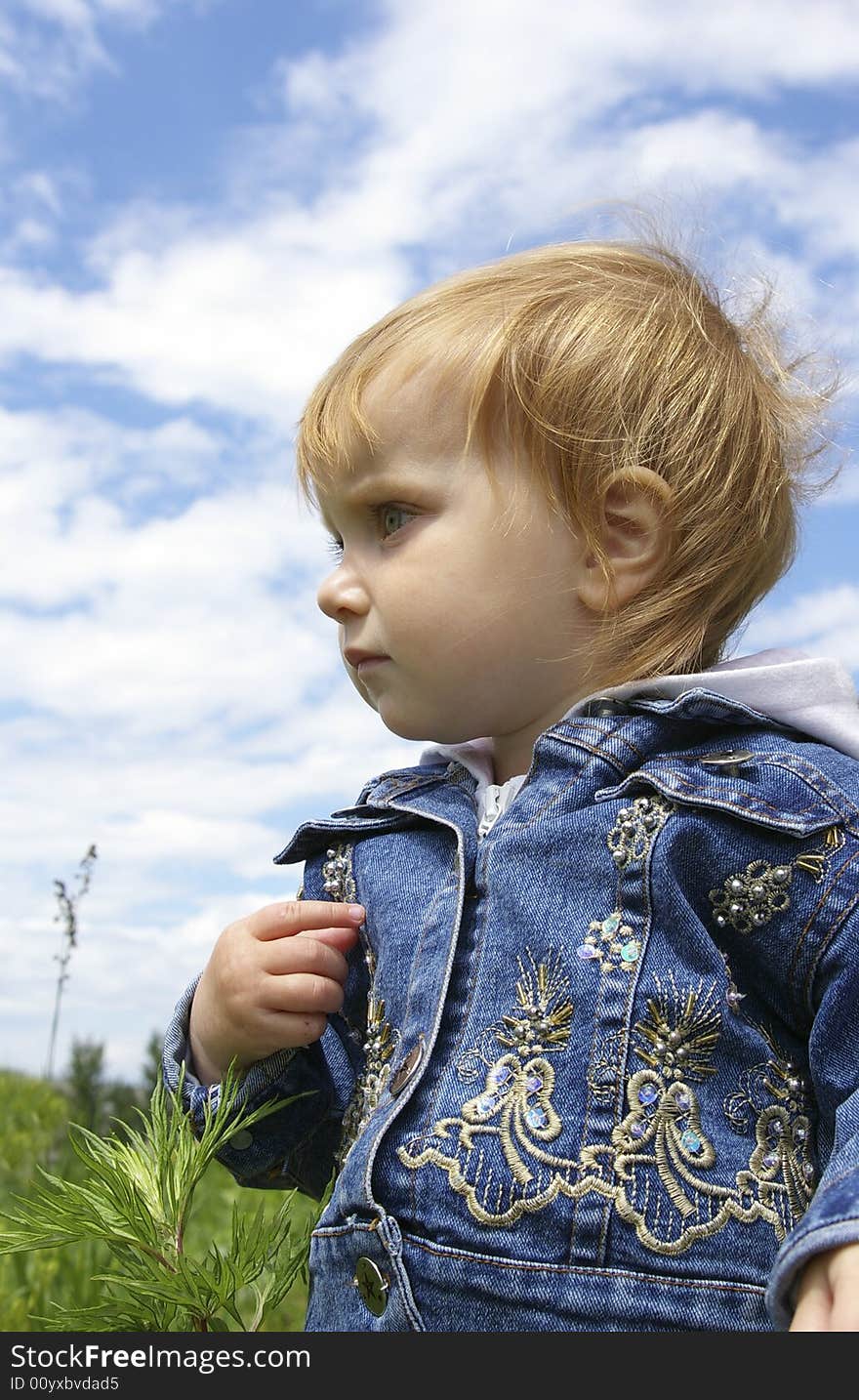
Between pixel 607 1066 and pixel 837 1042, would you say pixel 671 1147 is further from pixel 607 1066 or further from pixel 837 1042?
pixel 837 1042

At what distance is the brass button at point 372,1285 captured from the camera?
170 centimetres

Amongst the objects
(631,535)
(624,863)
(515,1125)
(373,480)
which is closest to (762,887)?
(624,863)

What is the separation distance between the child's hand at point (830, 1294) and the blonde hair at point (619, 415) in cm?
88

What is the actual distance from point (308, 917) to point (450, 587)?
0.57 meters

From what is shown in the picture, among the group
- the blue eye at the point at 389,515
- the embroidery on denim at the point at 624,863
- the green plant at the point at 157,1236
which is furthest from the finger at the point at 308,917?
the blue eye at the point at 389,515

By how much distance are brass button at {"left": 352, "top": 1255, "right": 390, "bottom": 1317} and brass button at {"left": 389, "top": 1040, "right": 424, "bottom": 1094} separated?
0.22 m

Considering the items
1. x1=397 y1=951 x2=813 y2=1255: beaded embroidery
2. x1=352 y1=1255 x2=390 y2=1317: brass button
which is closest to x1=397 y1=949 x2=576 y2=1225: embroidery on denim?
x1=397 y1=951 x2=813 y2=1255: beaded embroidery

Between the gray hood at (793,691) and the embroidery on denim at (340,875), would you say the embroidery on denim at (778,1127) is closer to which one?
the gray hood at (793,691)

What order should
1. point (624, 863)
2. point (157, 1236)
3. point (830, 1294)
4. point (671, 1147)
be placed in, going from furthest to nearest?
point (157, 1236)
point (624, 863)
point (671, 1147)
point (830, 1294)

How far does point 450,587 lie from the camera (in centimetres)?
201

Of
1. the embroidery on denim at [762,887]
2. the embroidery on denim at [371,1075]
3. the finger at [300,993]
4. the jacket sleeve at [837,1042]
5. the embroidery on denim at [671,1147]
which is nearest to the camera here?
the jacket sleeve at [837,1042]

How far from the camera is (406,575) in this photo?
203 centimetres

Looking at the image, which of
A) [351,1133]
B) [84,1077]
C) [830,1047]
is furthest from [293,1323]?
[830,1047]

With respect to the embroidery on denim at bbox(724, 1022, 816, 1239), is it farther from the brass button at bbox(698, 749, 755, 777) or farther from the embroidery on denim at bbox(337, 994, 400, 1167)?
the embroidery on denim at bbox(337, 994, 400, 1167)
